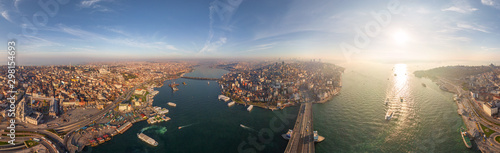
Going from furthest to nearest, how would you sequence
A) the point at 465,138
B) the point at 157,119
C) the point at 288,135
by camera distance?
the point at 157,119 < the point at 288,135 < the point at 465,138

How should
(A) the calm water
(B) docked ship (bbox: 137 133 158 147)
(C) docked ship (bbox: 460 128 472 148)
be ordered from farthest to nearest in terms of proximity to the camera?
(B) docked ship (bbox: 137 133 158 147) < (A) the calm water < (C) docked ship (bbox: 460 128 472 148)

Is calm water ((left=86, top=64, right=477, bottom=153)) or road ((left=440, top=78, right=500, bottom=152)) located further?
calm water ((left=86, top=64, right=477, bottom=153))

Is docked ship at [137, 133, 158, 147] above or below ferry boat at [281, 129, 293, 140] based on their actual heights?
below

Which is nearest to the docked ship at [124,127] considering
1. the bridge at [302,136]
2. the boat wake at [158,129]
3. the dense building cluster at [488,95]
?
the boat wake at [158,129]

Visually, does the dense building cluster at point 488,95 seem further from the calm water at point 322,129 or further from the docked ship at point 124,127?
the docked ship at point 124,127

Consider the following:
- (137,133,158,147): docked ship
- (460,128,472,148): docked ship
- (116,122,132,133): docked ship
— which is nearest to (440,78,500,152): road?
(460,128,472,148): docked ship

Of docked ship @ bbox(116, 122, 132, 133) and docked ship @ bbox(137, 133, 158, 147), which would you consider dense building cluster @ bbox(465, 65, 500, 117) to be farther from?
docked ship @ bbox(116, 122, 132, 133)

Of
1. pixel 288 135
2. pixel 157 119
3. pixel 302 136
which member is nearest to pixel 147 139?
pixel 157 119

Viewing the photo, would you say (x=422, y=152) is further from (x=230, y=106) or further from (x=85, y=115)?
(x=85, y=115)

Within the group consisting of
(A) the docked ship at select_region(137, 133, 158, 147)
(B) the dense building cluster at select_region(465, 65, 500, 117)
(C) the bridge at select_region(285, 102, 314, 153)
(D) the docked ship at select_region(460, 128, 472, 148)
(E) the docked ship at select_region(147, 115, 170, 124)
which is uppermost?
(B) the dense building cluster at select_region(465, 65, 500, 117)

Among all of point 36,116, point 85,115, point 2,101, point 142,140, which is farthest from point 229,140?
point 2,101

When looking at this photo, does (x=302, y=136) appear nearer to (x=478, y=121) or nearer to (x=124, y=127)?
(x=124, y=127)
